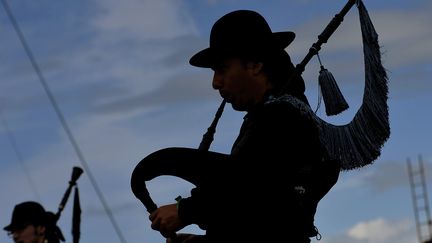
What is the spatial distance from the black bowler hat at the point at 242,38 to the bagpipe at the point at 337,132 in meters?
0.19

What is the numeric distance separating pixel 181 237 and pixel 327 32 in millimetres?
1281

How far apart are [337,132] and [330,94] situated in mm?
343

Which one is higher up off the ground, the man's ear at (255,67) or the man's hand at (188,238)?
the man's ear at (255,67)

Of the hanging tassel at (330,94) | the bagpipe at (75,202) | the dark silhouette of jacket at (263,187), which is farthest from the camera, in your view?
the bagpipe at (75,202)

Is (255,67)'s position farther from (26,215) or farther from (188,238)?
(26,215)

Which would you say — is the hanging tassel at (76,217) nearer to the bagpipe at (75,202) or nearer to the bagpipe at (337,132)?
the bagpipe at (75,202)

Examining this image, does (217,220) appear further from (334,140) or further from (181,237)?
(334,140)

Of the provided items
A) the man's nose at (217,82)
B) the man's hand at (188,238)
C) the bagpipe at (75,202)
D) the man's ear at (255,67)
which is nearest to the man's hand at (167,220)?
the man's hand at (188,238)

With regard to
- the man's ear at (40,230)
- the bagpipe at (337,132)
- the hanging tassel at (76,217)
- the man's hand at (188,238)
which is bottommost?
the man's hand at (188,238)

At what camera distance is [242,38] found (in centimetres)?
448

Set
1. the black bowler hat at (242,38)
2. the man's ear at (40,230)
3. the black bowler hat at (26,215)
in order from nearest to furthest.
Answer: the black bowler hat at (242,38) < the man's ear at (40,230) < the black bowler hat at (26,215)

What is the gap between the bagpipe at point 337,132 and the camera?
426 cm

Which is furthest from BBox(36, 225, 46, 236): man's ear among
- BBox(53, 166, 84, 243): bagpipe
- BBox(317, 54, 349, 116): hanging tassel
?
BBox(317, 54, 349, 116): hanging tassel

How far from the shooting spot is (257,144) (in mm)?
4254
